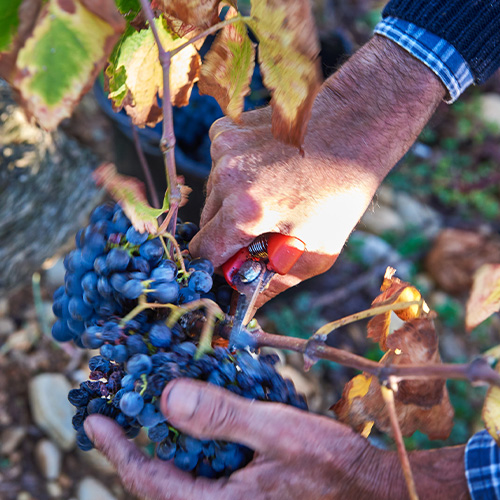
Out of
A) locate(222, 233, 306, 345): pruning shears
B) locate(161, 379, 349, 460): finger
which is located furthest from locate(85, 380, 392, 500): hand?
locate(222, 233, 306, 345): pruning shears

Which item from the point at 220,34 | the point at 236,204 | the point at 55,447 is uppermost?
the point at 220,34

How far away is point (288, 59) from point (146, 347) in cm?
33

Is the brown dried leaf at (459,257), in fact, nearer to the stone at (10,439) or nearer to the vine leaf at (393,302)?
the vine leaf at (393,302)

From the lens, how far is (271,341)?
537 mm

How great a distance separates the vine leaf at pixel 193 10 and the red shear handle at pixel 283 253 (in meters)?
0.30

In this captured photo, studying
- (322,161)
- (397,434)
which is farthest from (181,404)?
(322,161)

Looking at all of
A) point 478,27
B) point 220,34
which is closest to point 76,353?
point 220,34

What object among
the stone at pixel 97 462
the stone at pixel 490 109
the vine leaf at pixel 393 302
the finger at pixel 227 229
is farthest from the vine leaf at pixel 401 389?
the stone at pixel 490 109

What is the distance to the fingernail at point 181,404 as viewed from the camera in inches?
17.6

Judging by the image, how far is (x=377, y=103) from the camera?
759mm

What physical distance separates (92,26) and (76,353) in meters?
1.30

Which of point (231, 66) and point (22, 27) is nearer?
point (22, 27)

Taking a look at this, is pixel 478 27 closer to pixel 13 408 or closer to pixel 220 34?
pixel 220 34

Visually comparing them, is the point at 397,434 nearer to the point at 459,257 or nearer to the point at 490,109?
the point at 459,257
